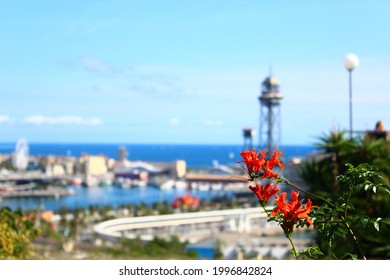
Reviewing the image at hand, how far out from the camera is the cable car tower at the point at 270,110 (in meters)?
11.0

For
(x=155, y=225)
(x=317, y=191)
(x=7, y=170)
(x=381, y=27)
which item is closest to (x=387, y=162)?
(x=317, y=191)

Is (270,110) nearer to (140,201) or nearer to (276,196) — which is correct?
(140,201)

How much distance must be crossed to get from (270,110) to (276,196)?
10842mm

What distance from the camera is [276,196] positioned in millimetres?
688

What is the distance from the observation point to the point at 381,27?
7.23 ft

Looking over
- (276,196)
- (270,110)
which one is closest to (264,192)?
(276,196)

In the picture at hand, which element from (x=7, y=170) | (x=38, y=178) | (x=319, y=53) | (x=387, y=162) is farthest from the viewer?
(x=38, y=178)

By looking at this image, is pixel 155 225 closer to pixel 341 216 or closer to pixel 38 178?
pixel 38 178

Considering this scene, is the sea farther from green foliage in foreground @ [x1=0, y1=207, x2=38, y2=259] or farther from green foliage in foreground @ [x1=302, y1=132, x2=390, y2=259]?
green foliage in foreground @ [x1=0, y1=207, x2=38, y2=259]

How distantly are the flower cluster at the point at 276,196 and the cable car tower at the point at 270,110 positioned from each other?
10.1m

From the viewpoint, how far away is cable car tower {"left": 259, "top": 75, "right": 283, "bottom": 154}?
11.0m

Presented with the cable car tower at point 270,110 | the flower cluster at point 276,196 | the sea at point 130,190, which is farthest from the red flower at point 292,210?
the sea at point 130,190

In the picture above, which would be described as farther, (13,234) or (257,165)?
(13,234)
